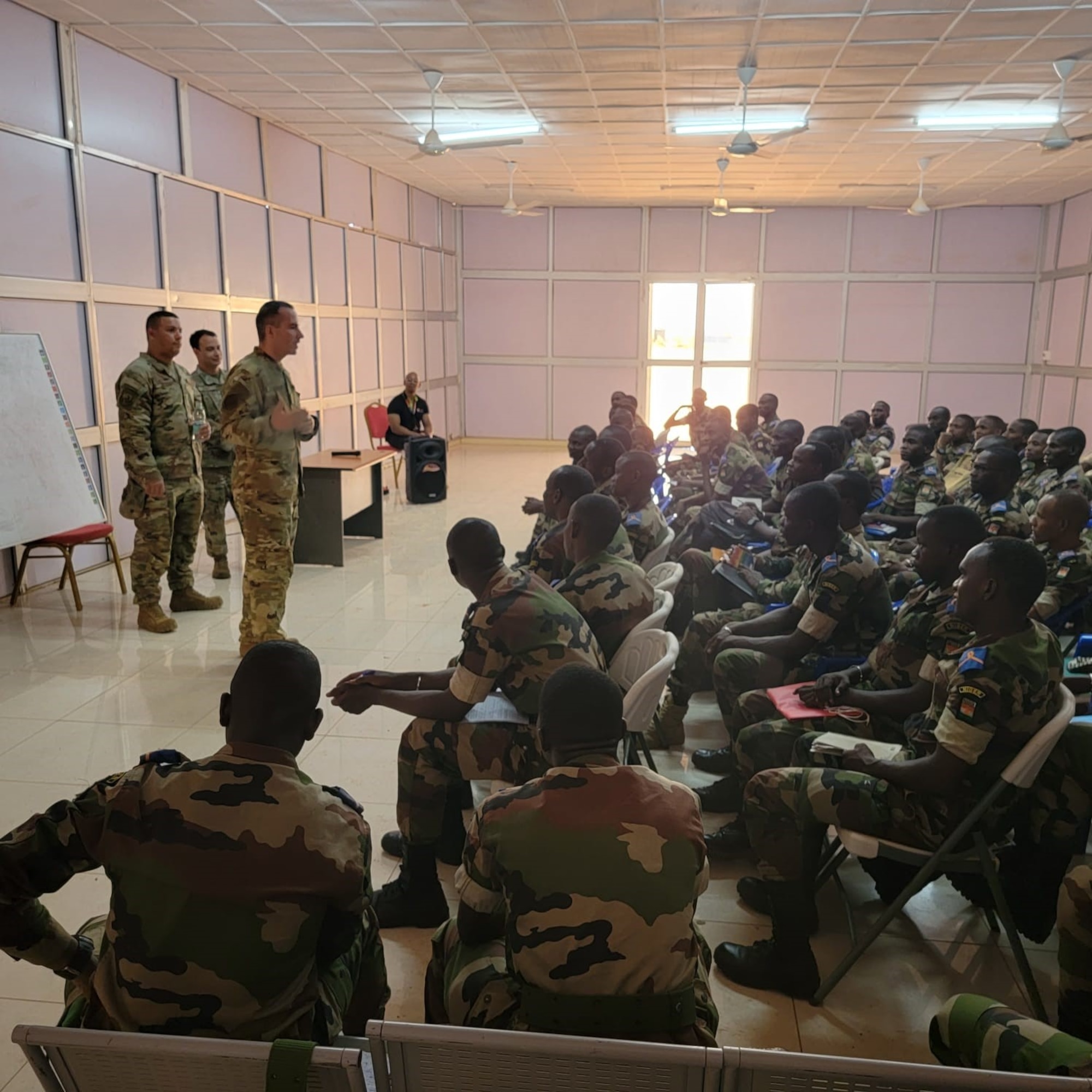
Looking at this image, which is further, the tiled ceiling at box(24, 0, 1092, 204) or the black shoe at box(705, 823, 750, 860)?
the tiled ceiling at box(24, 0, 1092, 204)

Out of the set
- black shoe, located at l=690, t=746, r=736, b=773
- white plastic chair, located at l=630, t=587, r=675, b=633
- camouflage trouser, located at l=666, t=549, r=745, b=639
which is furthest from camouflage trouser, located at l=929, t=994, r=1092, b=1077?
camouflage trouser, located at l=666, t=549, r=745, b=639

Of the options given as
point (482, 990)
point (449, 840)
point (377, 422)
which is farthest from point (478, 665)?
point (377, 422)

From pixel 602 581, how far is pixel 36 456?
394 cm

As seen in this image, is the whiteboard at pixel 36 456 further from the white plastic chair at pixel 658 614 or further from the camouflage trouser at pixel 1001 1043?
the camouflage trouser at pixel 1001 1043

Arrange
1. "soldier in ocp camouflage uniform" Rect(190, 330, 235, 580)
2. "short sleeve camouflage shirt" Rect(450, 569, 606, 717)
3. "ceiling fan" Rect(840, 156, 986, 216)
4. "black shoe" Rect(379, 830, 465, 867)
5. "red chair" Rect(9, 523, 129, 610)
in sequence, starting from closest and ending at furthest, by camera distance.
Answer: "short sleeve camouflage shirt" Rect(450, 569, 606, 717) → "black shoe" Rect(379, 830, 465, 867) → "red chair" Rect(9, 523, 129, 610) → "soldier in ocp camouflage uniform" Rect(190, 330, 235, 580) → "ceiling fan" Rect(840, 156, 986, 216)

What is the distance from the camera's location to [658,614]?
2990 mm

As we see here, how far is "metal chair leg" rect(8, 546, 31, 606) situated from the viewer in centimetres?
547

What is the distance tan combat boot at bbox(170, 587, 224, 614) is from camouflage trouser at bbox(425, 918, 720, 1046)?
417 cm

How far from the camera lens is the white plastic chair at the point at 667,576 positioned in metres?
3.51

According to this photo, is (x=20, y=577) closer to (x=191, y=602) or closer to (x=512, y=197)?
(x=191, y=602)

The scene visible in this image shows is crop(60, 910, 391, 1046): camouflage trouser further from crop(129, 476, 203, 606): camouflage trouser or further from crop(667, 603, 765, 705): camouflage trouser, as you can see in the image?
crop(129, 476, 203, 606): camouflage trouser

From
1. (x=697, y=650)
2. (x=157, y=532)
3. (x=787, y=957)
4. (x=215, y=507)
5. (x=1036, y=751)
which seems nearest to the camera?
(x=1036, y=751)

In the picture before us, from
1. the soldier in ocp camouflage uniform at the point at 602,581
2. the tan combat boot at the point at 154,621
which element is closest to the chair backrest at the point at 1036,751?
the soldier in ocp camouflage uniform at the point at 602,581

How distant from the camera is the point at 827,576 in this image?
3.13m
